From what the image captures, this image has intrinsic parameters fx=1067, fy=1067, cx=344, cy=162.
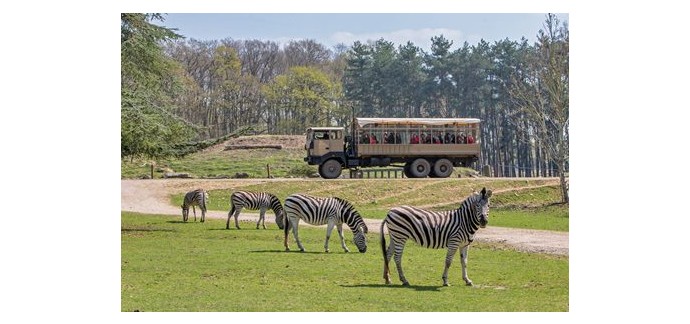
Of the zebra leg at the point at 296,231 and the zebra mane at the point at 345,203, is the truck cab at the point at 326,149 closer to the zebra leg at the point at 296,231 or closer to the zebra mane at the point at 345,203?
the zebra mane at the point at 345,203

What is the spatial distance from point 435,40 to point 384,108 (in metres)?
1.60

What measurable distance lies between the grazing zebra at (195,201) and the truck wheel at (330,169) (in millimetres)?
2072

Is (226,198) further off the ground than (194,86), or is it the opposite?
(194,86)

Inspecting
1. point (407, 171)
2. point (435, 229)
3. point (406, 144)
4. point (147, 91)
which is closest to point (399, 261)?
point (435, 229)

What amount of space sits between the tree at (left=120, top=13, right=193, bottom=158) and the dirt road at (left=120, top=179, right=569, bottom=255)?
3.05 feet

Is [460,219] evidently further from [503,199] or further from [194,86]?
[194,86]

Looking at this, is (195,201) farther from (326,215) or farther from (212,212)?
(326,215)

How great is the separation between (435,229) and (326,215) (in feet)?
7.45

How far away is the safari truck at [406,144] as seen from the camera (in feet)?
60.9

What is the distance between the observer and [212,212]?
18.4 meters

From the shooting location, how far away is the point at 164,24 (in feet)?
61.8

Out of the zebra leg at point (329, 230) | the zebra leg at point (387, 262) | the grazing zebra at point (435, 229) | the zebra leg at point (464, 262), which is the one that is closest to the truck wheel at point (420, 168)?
the zebra leg at point (329, 230)

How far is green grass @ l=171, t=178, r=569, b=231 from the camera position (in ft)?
58.9

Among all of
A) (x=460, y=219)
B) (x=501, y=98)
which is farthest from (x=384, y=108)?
(x=460, y=219)
